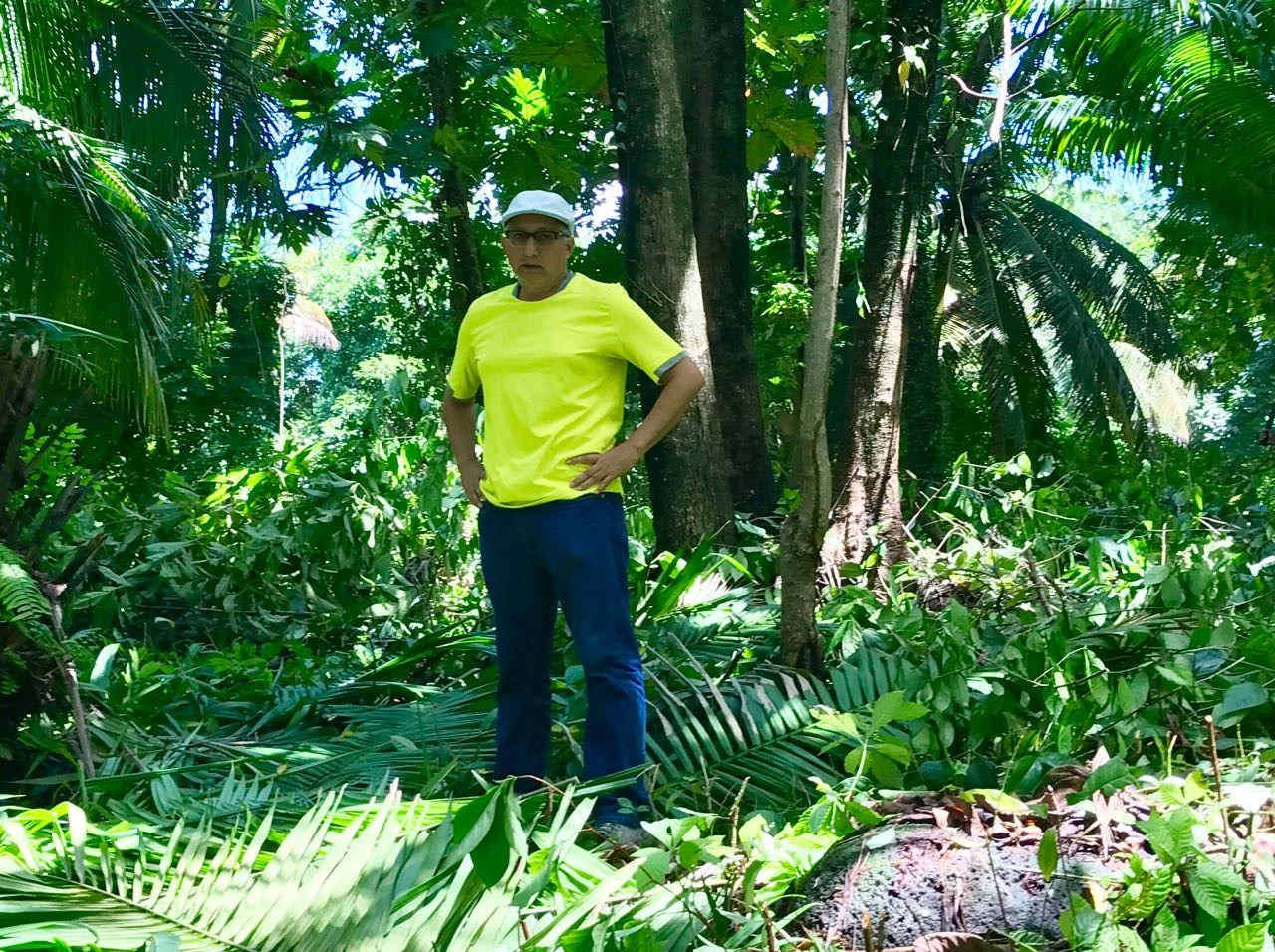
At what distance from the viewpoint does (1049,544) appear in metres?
6.25

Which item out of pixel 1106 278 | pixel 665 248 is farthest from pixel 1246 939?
pixel 1106 278

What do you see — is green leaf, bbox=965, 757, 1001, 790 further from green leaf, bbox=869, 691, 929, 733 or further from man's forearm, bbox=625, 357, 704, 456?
man's forearm, bbox=625, 357, 704, 456

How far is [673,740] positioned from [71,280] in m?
5.92

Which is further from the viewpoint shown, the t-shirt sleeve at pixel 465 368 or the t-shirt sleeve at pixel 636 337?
the t-shirt sleeve at pixel 465 368

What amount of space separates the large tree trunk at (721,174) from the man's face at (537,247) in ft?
10.7

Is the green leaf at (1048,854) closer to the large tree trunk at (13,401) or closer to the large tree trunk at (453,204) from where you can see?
the large tree trunk at (13,401)

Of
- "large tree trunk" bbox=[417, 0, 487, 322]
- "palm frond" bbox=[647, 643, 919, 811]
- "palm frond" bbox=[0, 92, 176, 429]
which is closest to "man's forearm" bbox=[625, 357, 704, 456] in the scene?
"palm frond" bbox=[647, 643, 919, 811]

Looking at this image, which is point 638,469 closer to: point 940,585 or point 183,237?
point 183,237

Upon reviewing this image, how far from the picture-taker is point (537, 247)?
3715 mm

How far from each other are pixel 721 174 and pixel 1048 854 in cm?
547

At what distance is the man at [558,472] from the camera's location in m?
3.60

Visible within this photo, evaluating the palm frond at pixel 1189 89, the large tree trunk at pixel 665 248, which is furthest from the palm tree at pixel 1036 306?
the large tree trunk at pixel 665 248

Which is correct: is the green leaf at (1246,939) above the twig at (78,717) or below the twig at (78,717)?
below

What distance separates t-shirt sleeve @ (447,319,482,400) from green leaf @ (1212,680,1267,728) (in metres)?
2.25
